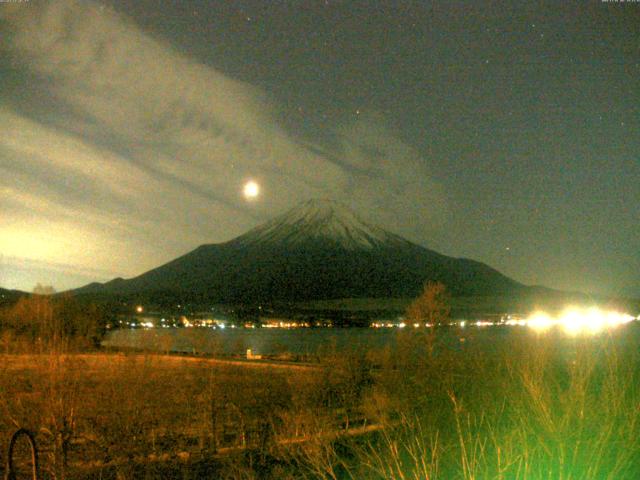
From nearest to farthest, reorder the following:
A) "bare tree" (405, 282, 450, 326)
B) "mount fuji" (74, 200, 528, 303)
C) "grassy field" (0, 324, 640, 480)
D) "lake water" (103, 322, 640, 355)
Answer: "grassy field" (0, 324, 640, 480), "lake water" (103, 322, 640, 355), "bare tree" (405, 282, 450, 326), "mount fuji" (74, 200, 528, 303)

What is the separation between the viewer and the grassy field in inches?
194

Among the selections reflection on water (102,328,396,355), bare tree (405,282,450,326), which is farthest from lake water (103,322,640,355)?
bare tree (405,282,450,326)

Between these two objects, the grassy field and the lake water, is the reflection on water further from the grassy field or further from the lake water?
the grassy field

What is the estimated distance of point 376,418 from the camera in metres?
7.66

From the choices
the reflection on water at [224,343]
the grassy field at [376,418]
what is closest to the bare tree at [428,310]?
the reflection on water at [224,343]

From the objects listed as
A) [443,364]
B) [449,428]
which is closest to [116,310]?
[443,364]

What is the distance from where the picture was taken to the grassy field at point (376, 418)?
4.92 metres

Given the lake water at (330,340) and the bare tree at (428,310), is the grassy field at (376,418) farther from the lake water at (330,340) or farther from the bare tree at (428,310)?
the bare tree at (428,310)

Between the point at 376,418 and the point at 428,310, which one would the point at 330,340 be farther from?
the point at 376,418

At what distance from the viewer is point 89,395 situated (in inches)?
643

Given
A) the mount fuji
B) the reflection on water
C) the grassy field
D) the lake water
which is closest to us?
the grassy field

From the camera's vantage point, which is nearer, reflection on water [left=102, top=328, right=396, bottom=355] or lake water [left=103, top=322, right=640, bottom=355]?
lake water [left=103, top=322, right=640, bottom=355]

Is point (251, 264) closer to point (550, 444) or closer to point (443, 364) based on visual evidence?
point (443, 364)

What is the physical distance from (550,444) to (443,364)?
9205 mm
